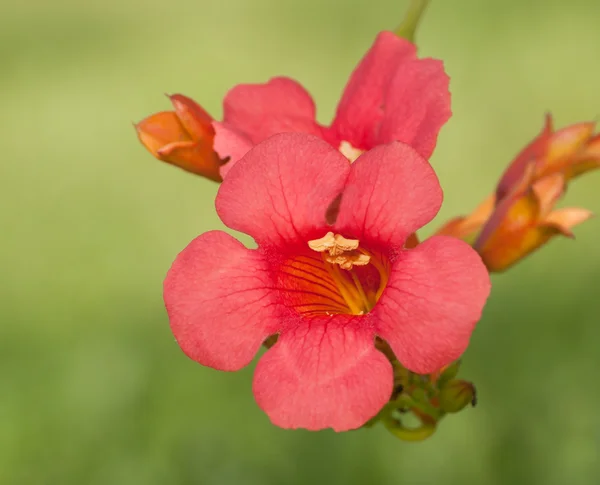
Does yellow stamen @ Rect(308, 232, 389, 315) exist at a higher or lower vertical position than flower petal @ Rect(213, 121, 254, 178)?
lower

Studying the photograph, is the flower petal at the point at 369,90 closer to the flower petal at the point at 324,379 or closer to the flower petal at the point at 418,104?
the flower petal at the point at 418,104

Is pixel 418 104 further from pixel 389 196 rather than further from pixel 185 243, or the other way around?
pixel 185 243

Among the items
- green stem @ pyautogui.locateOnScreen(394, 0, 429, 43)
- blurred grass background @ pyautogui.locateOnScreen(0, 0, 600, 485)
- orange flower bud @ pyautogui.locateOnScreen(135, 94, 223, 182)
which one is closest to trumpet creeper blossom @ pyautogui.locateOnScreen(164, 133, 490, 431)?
orange flower bud @ pyautogui.locateOnScreen(135, 94, 223, 182)

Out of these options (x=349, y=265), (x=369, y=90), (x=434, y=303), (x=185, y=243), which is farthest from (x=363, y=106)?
(x=185, y=243)

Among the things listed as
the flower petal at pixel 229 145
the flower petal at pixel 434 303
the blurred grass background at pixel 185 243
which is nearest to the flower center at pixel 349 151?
the flower petal at pixel 229 145

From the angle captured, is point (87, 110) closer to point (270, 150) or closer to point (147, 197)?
point (147, 197)

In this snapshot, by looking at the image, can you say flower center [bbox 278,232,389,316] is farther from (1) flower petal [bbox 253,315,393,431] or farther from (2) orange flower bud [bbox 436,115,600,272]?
(2) orange flower bud [bbox 436,115,600,272]

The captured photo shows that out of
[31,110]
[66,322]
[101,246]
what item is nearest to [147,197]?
[101,246]
